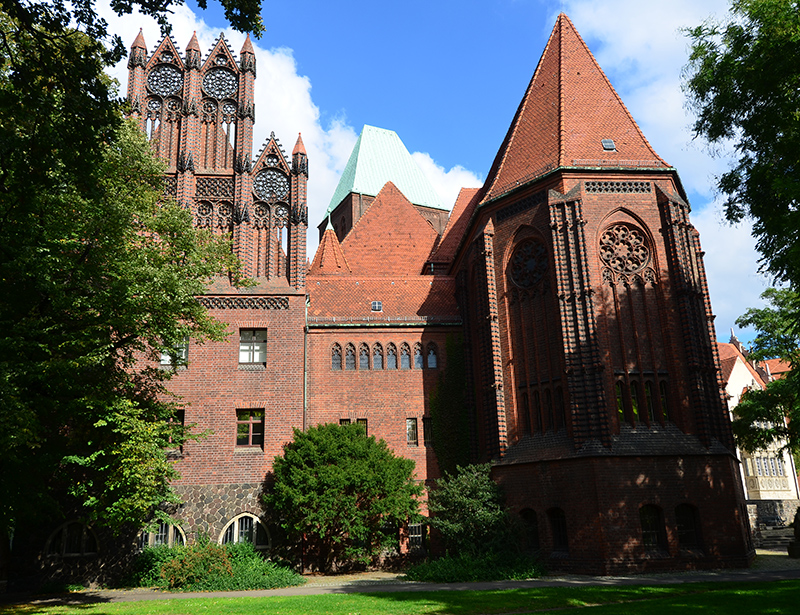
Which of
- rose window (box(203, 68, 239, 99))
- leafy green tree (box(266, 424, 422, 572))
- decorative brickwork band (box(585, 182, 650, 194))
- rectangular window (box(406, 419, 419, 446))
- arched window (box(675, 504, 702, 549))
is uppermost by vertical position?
rose window (box(203, 68, 239, 99))

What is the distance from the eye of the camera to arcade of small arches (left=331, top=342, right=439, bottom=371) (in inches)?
1072

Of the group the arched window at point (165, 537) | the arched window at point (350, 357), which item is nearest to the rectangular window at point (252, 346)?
the arched window at point (350, 357)

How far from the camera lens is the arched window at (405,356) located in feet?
90.5

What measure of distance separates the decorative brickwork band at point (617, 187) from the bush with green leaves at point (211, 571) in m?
16.6

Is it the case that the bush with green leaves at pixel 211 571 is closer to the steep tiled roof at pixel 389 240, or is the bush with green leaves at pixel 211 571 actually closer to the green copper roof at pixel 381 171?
the steep tiled roof at pixel 389 240

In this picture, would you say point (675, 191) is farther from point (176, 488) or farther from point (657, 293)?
point (176, 488)

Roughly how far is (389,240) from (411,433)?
46.4 ft

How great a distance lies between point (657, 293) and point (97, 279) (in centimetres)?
1785

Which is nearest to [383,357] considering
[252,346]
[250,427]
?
[252,346]

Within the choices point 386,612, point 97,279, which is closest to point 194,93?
point 97,279

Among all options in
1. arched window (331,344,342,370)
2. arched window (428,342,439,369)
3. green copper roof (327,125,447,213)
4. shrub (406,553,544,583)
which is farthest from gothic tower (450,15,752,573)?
green copper roof (327,125,447,213)

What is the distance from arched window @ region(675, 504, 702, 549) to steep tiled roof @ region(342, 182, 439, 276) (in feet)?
65.5

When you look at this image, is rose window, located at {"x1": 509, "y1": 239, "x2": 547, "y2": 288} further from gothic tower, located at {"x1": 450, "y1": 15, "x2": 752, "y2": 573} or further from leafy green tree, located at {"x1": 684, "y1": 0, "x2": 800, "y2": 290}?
leafy green tree, located at {"x1": 684, "y1": 0, "x2": 800, "y2": 290}

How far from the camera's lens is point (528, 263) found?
2381 centimetres
